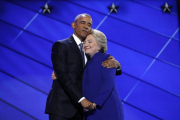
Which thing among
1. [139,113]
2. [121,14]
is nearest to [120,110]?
[139,113]

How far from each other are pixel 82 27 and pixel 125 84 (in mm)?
1861

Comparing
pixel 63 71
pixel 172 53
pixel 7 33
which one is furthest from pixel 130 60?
pixel 63 71

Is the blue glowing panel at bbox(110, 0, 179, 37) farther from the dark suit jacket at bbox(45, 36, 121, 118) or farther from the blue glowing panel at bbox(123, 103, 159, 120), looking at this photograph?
the dark suit jacket at bbox(45, 36, 121, 118)

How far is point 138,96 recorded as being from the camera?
4.39 metres

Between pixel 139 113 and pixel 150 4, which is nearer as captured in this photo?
pixel 139 113

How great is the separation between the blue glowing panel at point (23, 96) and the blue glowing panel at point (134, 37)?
4.88 ft

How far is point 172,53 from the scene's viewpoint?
4.88 m

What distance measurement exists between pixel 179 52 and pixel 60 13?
2027 millimetres

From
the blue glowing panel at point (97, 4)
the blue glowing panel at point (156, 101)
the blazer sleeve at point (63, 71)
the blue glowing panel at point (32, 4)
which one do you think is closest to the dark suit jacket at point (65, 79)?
the blazer sleeve at point (63, 71)

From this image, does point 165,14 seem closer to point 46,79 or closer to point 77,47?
point 46,79

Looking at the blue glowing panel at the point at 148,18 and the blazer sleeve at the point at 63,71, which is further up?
the blue glowing panel at the point at 148,18

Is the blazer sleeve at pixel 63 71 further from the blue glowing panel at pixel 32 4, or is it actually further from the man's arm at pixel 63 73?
the blue glowing panel at pixel 32 4

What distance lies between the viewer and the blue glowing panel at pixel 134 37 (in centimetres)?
495

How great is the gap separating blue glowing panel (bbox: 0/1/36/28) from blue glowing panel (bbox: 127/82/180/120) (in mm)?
2174
